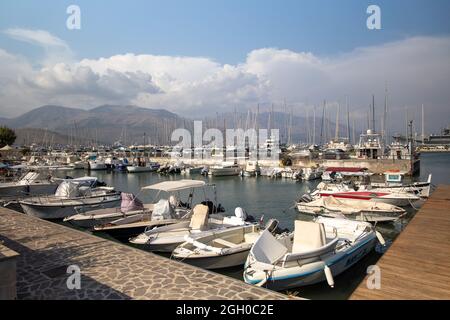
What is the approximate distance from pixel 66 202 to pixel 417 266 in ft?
69.1

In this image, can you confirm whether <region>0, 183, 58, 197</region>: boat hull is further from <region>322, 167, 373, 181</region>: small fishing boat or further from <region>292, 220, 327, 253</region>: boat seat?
<region>322, 167, 373, 181</region>: small fishing boat

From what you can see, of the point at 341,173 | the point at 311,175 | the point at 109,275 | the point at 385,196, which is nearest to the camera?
the point at 109,275

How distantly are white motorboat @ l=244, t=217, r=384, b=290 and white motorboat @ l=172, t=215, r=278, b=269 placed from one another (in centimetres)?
153

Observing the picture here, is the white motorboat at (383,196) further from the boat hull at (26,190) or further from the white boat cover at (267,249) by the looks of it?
the boat hull at (26,190)

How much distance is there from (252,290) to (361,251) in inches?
288

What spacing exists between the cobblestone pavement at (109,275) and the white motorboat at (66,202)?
30.3 feet

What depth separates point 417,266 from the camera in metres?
7.52

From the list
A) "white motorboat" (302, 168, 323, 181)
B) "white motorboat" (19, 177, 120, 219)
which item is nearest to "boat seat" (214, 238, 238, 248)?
"white motorboat" (19, 177, 120, 219)

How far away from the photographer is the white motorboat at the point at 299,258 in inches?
377

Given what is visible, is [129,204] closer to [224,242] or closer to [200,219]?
[200,219]

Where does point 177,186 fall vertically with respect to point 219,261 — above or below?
above

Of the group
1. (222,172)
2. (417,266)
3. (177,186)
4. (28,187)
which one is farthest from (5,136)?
(417,266)
